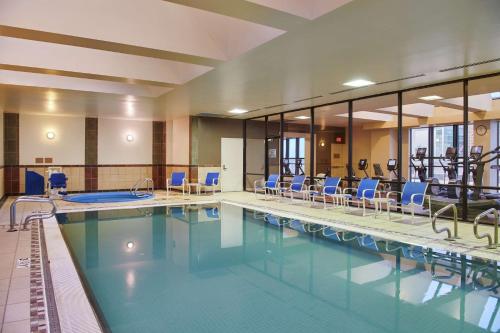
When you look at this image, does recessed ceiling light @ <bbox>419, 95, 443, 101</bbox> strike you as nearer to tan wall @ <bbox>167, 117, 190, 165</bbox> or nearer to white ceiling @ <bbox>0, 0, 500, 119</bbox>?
white ceiling @ <bbox>0, 0, 500, 119</bbox>

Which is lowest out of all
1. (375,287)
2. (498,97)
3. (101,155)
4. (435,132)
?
(375,287)

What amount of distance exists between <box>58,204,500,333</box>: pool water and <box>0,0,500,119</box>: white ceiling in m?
2.66

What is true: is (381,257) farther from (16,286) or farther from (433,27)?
(16,286)

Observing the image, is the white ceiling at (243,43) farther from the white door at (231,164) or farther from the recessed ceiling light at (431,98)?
the white door at (231,164)

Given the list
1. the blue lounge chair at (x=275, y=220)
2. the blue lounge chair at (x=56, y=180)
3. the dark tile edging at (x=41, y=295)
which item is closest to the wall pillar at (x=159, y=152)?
the blue lounge chair at (x=56, y=180)

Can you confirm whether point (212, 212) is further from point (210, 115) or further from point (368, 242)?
point (210, 115)

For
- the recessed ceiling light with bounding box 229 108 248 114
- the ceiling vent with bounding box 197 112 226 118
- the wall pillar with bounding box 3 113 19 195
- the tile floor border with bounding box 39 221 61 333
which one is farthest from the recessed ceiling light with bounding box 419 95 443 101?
the wall pillar with bounding box 3 113 19 195

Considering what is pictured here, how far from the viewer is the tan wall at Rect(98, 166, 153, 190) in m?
12.5

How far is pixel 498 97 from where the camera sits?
9984 mm

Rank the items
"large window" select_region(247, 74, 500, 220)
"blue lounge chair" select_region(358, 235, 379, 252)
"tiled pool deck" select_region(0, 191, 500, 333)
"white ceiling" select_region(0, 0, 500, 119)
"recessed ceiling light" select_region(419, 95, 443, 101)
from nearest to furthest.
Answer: "tiled pool deck" select_region(0, 191, 500, 333) → "white ceiling" select_region(0, 0, 500, 119) → "blue lounge chair" select_region(358, 235, 379, 252) → "large window" select_region(247, 74, 500, 220) → "recessed ceiling light" select_region(419, 95, 443, 101)

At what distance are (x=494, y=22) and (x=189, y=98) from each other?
19.8 feet

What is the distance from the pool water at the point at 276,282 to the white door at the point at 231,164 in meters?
5.99

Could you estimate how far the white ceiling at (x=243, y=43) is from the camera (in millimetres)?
3568

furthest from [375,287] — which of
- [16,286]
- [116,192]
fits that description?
[116,192]
